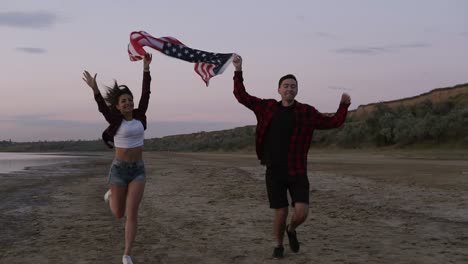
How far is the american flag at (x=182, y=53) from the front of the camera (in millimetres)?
6715

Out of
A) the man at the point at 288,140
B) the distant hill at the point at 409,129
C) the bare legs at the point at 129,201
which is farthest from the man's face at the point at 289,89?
the distant hill at the point at 409,129

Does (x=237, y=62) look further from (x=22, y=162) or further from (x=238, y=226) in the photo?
(x=22, y=162)

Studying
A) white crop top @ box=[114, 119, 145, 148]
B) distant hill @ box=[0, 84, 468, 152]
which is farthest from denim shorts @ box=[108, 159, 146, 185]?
distant hill @ box=[0, 84, 468, 152]

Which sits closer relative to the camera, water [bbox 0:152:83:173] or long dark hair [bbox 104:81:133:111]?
long dark hair [bbox 104:81:133:111]

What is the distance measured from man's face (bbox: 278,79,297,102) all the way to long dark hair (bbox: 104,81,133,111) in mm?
1668

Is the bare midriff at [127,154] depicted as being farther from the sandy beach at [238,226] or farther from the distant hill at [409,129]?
the distant hill at [409,129]

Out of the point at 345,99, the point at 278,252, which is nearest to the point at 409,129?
the point at 345,99

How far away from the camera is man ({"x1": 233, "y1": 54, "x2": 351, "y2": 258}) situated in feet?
18.3

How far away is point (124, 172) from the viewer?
17.9ft

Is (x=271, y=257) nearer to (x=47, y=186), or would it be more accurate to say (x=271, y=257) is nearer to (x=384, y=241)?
(x=384, y=241)

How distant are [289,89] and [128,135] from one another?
5.88 ft

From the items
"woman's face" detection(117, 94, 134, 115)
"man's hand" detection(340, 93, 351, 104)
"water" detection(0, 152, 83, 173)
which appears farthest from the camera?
"water" detection(0, 152, 83, 173)

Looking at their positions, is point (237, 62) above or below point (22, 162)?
above

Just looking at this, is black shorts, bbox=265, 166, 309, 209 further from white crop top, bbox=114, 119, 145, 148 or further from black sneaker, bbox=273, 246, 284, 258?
white crop top, bbox=114, 119, 145, 148
